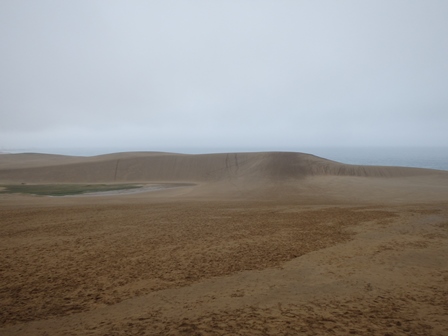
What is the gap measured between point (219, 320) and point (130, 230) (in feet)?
23.8

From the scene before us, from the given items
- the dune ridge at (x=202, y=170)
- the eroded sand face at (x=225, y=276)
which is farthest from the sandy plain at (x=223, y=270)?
the dune ridge at (x=202, y=170)

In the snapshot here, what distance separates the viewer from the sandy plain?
5.00 m

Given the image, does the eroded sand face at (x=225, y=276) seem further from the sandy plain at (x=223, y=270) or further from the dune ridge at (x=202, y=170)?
the dune ridge at (x=202, y=170)

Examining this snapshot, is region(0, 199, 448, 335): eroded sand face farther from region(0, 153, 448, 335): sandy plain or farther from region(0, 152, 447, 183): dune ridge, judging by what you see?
region(0, 152, 447, 183): dune ridge

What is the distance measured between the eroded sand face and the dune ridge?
19.8 meters

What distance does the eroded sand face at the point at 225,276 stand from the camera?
4973mm

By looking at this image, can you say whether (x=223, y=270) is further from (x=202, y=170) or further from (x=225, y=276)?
(x=202, y=170)

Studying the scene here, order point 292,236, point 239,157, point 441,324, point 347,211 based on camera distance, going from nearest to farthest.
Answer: point 441,324
point 292,236
point 347,211
point 239,157

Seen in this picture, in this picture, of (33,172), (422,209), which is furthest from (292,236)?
(33,172)

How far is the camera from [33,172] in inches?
1411

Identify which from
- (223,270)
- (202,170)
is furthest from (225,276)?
(202,170)

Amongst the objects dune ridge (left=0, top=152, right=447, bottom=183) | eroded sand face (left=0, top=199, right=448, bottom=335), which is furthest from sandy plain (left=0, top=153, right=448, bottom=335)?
dune ridge (left=0, top=152, right=447, bottom=183)

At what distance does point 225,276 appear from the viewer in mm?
6980

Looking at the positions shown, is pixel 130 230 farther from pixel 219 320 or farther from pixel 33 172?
pixel 33 172
